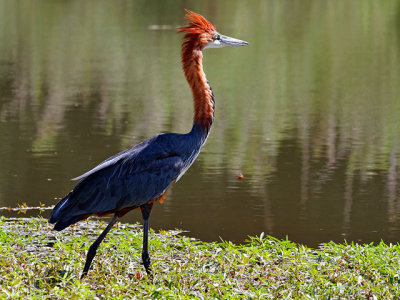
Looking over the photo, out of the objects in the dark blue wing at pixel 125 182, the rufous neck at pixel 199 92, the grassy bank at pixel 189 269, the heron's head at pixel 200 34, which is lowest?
the grassy bank at pixel 189 269

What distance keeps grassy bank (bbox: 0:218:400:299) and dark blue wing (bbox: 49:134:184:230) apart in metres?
0.46

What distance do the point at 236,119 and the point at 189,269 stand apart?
7.89 metres

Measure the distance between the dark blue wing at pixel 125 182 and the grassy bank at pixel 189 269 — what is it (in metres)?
0.46

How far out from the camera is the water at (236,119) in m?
8.70

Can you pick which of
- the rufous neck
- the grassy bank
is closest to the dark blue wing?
the rufous neck

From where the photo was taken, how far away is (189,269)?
621 centimetres

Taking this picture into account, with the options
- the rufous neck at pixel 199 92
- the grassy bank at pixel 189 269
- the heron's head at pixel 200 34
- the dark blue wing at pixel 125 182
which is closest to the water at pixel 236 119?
the grassy bank at pixel 189 269

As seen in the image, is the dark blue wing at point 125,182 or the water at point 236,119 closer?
the dark blue wing at point 125,182

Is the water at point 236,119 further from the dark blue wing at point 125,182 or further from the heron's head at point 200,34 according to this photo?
the heron's head at point 200,34

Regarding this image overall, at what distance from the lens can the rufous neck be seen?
663 cm

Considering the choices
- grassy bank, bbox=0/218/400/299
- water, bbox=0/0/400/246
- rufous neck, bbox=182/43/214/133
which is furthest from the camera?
water, bbox=0/0/400/246

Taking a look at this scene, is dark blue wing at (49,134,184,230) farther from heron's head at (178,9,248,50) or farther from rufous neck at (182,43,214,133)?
heron's head at (178,9,248,50)

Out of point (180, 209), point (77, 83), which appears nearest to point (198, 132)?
point (180, 209)

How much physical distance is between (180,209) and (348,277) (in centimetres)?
282
